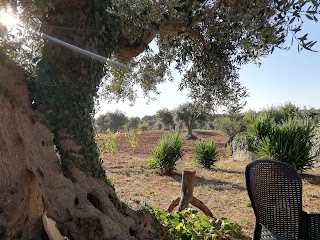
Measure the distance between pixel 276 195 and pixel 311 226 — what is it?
1.20 ft

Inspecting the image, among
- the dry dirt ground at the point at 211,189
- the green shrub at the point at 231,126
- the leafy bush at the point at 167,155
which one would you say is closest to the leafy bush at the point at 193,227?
the dry dirt ground at the point at 211,189

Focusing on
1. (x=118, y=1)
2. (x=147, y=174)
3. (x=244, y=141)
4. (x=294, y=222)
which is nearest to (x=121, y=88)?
(x=118, y=1)

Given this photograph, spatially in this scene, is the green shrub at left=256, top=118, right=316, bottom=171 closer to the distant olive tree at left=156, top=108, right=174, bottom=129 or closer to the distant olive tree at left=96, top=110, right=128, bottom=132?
the distant olive tree at left=156, top=108, right=174, bottom=129

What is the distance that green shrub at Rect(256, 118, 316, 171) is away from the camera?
420 inches

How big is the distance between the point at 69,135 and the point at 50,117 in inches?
8.3

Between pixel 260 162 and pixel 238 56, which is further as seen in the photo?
pixel 238 56

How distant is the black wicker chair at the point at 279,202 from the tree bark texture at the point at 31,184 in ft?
3.89

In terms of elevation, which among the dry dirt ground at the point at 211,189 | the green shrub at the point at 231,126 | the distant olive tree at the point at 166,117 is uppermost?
the distant olive tree at the point at 166,117

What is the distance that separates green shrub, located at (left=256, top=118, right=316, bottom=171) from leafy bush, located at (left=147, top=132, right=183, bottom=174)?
294 centimetres

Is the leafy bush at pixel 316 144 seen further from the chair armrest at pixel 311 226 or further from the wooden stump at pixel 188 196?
the chair armrest at pixel 311 226

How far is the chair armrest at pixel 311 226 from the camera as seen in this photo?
108 inches

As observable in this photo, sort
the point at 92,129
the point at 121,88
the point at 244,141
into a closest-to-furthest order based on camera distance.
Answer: the point at 92,129 → the point at 121,88 → the point at 244,141

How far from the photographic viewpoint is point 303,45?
2.57 m

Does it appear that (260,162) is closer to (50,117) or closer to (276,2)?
(276,2)
